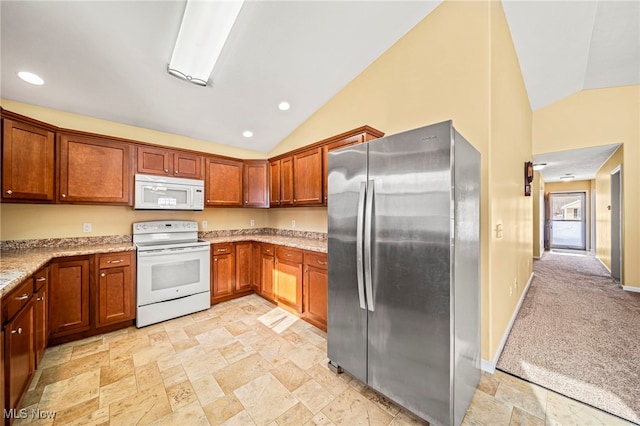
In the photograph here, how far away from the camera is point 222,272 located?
3596 mm

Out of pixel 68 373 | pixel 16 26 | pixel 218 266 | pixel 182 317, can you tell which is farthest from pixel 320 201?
pixel 16 26

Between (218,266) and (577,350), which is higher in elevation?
(218,266)

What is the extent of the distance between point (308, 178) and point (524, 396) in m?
2.92

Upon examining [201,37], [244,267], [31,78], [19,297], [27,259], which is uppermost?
[201,37]

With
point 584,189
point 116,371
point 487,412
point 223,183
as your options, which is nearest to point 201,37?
point 223,183

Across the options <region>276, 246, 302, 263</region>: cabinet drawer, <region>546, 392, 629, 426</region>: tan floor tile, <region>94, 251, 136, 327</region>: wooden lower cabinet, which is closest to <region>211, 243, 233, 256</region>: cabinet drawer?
<region>276, 246, 302, 263</region>: cabinet drawer

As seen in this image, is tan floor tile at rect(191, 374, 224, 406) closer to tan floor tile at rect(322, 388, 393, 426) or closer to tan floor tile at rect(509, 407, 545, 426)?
tan floor tile at rect(322, 388, 393, 426)

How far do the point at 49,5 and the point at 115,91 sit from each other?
93cm

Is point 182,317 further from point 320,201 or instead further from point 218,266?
point 320,201

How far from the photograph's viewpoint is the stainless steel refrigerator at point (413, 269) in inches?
55.9

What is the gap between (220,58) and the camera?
2576 millimetres

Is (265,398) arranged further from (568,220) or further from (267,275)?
(568,220)

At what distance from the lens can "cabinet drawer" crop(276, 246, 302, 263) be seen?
3.07 metres

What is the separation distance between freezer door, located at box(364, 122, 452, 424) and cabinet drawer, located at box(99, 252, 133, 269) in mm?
2768
